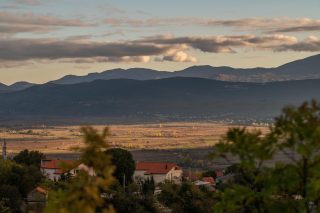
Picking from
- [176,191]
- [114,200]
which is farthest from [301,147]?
[176,191]

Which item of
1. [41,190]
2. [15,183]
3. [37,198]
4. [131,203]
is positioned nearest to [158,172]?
[41,190]

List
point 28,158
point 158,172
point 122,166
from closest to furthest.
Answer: point 122,166, point 28,158, point 158,172

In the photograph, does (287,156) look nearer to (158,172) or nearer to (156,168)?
(158,172)

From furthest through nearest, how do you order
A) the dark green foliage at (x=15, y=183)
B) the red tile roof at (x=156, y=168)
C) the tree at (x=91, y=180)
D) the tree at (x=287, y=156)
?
the red tile roof at (x=156, y=168) → the dark green foliage at (x=15, y=183) → the tree at (x=287, y=156) → the tree at (x=91, y=180)

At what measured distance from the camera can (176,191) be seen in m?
81.7

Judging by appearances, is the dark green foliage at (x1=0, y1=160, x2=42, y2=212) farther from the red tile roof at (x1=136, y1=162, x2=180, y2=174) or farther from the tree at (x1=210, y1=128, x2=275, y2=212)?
the tree at (x1=210, y1=128, x2=275, y2=212)

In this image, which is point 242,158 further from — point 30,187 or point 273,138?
point 30,187

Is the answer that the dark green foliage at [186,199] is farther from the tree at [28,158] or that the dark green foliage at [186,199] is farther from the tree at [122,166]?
the tree at [28,158]

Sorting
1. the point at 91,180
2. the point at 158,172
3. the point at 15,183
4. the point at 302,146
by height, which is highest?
the point at 302,146

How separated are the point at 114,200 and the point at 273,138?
58597mm

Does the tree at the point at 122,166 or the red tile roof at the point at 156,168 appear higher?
the tree at the point at 122,166

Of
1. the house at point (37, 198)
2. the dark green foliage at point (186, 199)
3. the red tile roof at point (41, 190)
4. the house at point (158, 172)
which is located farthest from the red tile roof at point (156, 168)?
the house at point (37, 198)

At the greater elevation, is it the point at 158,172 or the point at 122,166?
the point at 122,166

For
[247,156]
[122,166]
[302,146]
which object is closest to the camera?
[302,146]
